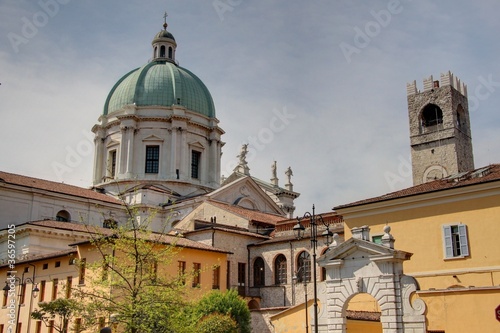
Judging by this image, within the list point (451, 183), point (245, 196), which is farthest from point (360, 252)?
point (245, 196)

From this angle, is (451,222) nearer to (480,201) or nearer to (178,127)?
(480,201)

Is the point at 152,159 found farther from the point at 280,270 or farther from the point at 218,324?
the point at 218,324

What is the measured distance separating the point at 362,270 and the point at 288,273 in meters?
15.5

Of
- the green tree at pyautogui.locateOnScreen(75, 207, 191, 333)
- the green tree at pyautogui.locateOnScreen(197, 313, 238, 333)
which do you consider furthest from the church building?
the green tree at pyautogui.locateOnScreen(197, 313, 238, 333)

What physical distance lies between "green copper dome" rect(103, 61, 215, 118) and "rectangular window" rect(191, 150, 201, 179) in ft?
14.6

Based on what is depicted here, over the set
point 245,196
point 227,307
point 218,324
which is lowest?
point 218,324

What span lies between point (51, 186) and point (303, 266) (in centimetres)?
2453

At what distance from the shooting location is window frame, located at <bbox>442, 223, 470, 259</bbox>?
2514 cm

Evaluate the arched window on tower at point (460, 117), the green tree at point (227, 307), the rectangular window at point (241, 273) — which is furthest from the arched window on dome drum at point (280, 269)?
the arched window on tower at point (460, 117)

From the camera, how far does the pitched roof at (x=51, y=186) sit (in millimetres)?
47722

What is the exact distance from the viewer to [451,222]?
2584 centimetres

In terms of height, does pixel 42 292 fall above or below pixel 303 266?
below

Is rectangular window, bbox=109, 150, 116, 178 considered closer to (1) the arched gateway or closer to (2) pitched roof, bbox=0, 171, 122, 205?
(2) pitched roof, bbox=0, 171, 122, 205

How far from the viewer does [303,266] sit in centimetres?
3722
